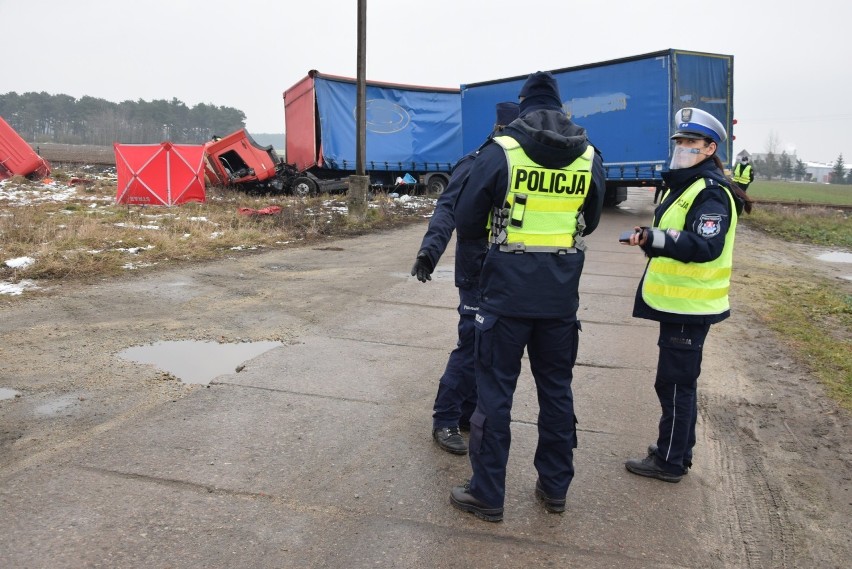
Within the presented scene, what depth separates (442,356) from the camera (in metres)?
5.60

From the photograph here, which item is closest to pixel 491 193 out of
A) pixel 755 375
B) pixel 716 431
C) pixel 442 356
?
pixel 716 431

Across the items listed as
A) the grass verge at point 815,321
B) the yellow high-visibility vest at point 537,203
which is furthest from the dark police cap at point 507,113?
the grass verge at point 815,321

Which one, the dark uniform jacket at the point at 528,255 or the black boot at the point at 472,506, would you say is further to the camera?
the black boot at the point at 472,506

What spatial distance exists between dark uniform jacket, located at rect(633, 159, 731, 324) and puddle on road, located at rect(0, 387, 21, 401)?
3952 millimetres

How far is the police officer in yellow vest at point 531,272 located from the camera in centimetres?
301

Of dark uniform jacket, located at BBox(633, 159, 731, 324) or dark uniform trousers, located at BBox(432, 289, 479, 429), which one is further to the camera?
dark uniform trousers, located at BBox(432, 289, 479, 429)

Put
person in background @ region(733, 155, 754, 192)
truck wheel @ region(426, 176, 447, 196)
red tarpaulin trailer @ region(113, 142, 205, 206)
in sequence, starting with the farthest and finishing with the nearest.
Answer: truck wheel @ region(426, 176, 447, 196) < red tarpaulin trailer @ region(113, 142, 205, 206) < person in background @ region(733, 155, 754, 192)

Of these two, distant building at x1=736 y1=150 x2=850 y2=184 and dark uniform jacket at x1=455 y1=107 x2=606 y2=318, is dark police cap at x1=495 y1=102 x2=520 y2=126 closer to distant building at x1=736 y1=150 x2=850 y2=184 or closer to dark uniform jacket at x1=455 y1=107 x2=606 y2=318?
dark uniform jacket at x1=455 y1=107 x2=606 y2=318

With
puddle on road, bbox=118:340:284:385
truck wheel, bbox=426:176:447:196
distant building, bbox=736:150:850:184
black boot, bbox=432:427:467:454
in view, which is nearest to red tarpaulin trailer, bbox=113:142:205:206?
truck wheel, bbox=426:176:447:196

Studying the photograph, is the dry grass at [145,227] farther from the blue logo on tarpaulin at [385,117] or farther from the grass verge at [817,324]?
the grass verge at [817,324]

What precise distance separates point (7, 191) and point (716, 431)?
20.1 meters

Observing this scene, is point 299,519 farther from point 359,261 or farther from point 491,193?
point 359,261

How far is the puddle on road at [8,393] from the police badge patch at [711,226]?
4.23m

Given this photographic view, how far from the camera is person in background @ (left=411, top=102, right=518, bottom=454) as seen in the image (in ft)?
12.1
